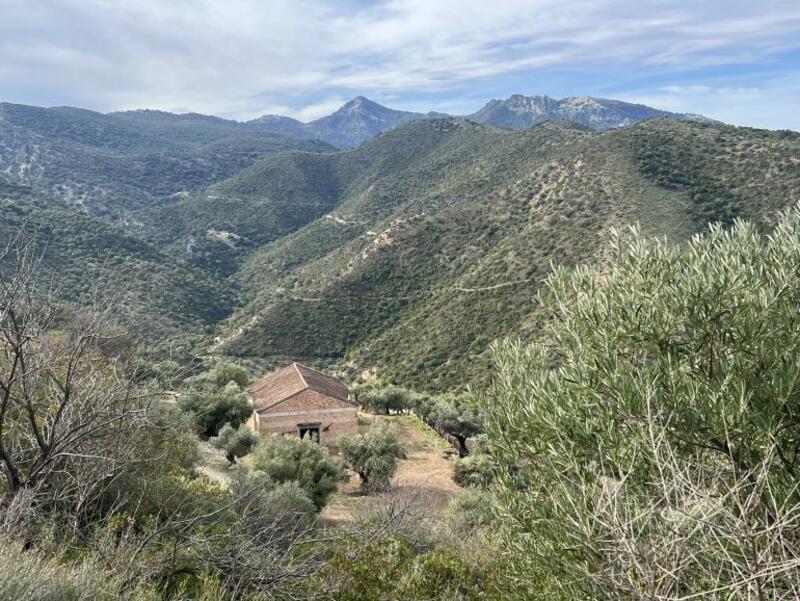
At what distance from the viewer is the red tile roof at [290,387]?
27.1m

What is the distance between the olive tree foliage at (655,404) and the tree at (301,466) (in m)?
11.2

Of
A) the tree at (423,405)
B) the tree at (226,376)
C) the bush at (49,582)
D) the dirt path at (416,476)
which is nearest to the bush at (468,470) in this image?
the dirt path at (416,476)

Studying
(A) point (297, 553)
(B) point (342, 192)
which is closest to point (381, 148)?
(B) point (342, 192)

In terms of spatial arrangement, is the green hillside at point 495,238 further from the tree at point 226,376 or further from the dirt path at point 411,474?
the tree at point 226,376

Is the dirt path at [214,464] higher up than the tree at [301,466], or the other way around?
the tree at [301,466]

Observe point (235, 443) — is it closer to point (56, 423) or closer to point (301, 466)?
point (301, 466)

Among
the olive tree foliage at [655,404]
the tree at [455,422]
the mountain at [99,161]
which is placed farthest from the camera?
the mountain at [99,161]

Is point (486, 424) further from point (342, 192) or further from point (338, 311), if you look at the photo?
point (342, 192)

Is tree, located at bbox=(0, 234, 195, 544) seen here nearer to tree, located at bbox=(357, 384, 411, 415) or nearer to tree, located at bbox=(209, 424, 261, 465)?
tree, located at bbox=(209, 424, 261, 465)

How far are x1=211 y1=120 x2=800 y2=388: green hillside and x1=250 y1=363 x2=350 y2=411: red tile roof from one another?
11.4 m

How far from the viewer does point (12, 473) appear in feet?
18.2

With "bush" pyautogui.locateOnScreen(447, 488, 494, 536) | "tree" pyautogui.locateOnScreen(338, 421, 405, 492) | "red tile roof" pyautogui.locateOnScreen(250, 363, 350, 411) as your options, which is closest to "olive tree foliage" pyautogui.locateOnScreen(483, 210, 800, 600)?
"bush" pyautogui.locateOnScreen(447, 488, 494, 536)

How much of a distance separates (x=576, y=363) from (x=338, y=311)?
5404 centimetres

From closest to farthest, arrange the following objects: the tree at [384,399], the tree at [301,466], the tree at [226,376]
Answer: the tree at [301,466] < the tree at [226,376] < the tree at [384,399]
